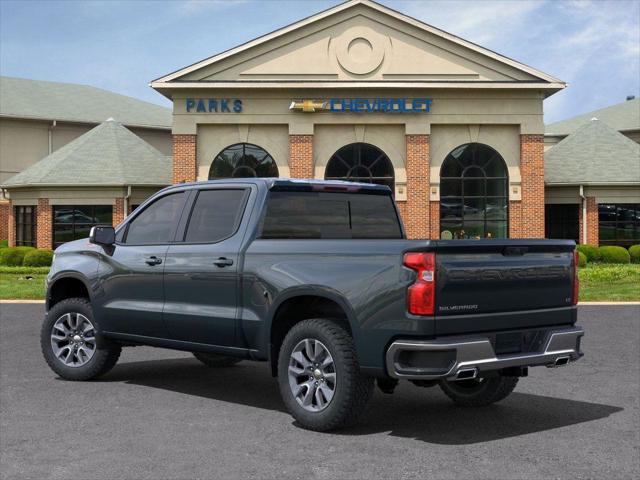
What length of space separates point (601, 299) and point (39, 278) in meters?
18.4

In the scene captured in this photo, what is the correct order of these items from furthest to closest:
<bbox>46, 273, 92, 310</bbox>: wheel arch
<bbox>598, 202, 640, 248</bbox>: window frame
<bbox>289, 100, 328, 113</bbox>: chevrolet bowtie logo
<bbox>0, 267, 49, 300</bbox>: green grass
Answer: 1. <bbox>598, 202, 640, 248</bbox>: window frame
2. <bbox>289, 100, 328, 113</bbox>: chevrolet bowtie logo
3. <bbox>0, 267, 49, 300</bbox>: green grass
4. <bbox>46, 273, 92, 310</bbox>: wheel arch

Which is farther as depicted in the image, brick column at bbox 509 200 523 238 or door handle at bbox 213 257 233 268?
brick column at bbox 509 200 523 238

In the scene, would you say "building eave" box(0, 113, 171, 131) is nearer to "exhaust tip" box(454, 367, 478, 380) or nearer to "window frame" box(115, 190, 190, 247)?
"window frame" box(115, 190, 190, 247)

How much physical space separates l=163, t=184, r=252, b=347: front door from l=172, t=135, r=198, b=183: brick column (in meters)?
25.1

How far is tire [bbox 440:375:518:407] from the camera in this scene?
7.59 meters

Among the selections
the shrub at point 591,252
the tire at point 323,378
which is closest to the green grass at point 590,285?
the shrub at point 591,252

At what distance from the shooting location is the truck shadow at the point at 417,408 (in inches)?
263

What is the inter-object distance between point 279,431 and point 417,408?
1.56 meters

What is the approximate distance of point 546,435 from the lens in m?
6.53

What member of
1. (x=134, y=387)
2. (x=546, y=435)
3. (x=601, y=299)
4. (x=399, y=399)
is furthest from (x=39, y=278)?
(x=546, y=435)

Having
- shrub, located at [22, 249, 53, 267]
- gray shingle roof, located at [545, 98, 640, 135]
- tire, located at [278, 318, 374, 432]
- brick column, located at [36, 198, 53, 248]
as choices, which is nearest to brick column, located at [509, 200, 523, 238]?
shrub, located at [22, 249, 53, 267]

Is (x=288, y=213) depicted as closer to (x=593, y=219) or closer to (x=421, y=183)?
(x=421, y=183)

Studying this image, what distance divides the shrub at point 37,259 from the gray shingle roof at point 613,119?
3491 centimetres

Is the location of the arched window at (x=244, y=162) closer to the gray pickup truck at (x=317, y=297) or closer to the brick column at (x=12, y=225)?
the brick column at (x=12, y=225)
